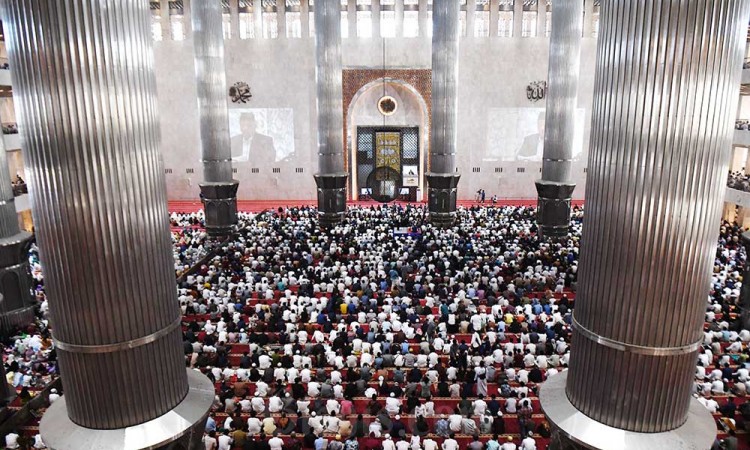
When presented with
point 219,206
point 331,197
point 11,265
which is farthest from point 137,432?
point 331,197

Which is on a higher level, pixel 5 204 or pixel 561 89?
pixel 561 89

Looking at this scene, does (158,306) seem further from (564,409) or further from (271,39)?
(271,39)

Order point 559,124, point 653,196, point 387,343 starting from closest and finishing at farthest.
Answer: point 653,196
point 387,343
point 559,124

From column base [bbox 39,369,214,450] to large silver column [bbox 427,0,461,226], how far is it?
46.6 ft

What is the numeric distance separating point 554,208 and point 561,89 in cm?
361

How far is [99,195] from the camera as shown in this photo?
4.11 m

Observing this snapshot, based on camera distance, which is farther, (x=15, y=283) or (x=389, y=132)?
(x=389, y=132)

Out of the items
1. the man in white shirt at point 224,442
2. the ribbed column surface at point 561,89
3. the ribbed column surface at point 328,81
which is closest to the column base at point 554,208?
the ribbed column surface at point 561,89

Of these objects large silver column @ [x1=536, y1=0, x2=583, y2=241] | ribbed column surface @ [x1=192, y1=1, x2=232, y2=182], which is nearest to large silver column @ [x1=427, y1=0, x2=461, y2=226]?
large silver column @ [x1=536, y1=0, x2=583, y2=241]

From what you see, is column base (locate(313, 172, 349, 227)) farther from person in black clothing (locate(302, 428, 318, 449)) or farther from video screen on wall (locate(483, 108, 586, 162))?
person in black clothing (locate(302, 428, 318, 449))

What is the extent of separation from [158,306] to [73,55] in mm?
2077

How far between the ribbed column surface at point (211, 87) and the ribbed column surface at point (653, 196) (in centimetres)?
1410

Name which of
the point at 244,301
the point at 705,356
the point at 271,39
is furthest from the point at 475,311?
the point at 271,39

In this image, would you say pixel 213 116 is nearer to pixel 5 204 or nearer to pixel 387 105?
pixel 5 204
